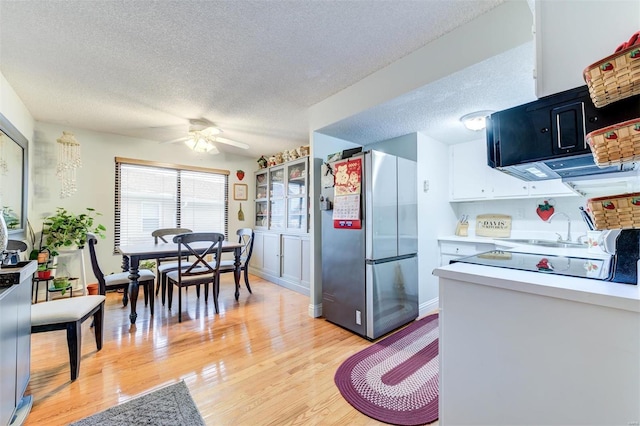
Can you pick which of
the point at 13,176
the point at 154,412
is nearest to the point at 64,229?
the point at 13,176

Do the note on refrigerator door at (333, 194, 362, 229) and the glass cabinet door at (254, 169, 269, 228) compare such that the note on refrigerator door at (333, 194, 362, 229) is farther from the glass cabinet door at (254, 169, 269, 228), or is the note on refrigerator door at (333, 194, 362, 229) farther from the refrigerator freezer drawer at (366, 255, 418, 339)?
the glass cabinet door at (254, 169, 269, 228)

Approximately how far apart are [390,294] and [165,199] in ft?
12.9

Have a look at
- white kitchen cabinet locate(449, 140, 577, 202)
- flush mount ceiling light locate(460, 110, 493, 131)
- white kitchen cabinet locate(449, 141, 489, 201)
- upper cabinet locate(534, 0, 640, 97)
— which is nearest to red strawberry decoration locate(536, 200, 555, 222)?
white kitchen cabinet locate(449, 140, 577, 202)

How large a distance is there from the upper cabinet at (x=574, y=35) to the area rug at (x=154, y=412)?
2.27 meters

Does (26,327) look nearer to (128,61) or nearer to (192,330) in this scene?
(192,330)

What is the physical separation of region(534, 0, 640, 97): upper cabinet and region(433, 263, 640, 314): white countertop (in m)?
0.70

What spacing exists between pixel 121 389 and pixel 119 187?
130 inches

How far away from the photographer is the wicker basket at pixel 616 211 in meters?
0.72

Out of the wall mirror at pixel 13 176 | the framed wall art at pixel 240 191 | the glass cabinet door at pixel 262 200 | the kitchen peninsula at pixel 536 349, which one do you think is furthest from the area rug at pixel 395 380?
the framed wall art at pixel 240 191

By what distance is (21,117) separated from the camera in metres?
2.79

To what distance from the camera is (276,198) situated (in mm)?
4633

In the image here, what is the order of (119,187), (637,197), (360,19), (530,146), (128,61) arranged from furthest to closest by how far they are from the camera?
(119,187), (128,61), (360,19), (530,146), (637,197)

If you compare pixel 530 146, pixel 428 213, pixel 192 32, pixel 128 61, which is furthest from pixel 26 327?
pixel 428 213

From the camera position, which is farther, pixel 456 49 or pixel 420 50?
pixel 420 50
